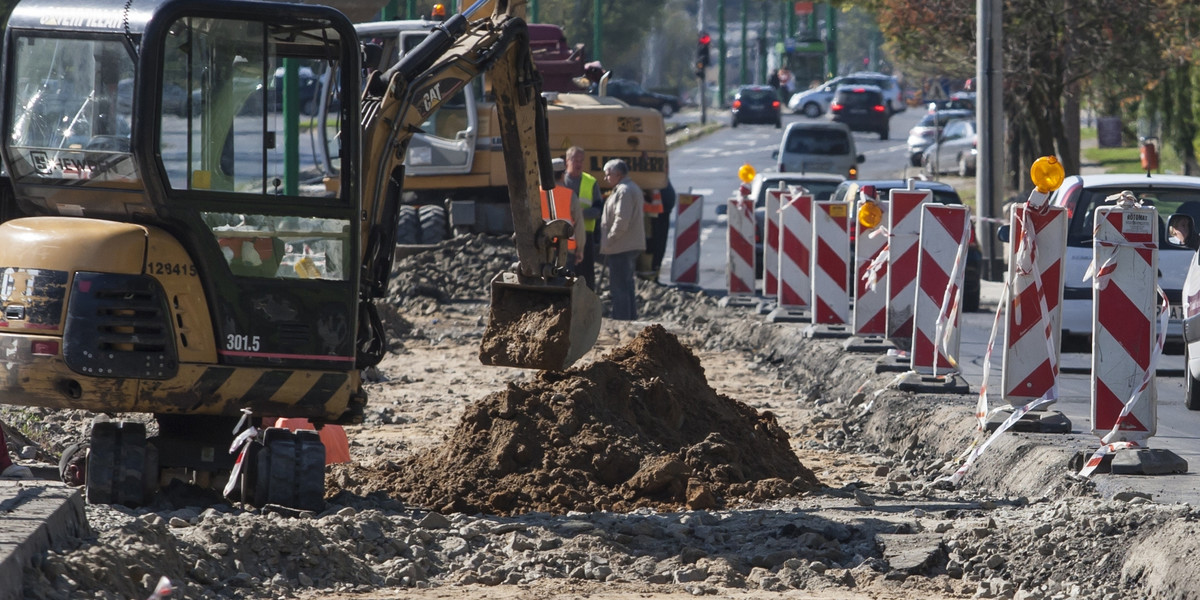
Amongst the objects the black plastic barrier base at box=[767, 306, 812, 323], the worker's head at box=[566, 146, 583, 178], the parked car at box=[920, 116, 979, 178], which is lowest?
the parked car at box=[920, 116, 979, 178]

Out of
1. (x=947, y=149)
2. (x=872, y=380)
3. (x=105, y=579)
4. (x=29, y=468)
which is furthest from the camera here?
(x=947, y=149)

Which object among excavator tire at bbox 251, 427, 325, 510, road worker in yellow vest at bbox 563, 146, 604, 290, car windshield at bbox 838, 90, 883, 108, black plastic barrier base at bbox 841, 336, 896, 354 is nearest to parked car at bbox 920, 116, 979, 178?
car windshield at bbox 838, 90, 883, 108

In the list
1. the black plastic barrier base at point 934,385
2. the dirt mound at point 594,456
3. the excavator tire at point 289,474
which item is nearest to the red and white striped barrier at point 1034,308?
the dirt mound at point 594,456

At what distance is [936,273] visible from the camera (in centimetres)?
1160

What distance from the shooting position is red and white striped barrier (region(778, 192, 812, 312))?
642 inches

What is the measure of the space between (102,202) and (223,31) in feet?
3.40

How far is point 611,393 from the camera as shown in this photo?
993 cm

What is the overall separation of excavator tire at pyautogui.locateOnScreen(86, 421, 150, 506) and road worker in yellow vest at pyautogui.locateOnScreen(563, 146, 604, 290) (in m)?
8.81

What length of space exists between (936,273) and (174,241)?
18.5 feet

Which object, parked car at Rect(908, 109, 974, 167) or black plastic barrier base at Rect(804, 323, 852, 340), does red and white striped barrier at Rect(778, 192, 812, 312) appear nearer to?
black plastic barrier base at Rect(804, 323, 852, 340)

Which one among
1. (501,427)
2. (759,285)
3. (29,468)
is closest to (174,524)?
(29,468)

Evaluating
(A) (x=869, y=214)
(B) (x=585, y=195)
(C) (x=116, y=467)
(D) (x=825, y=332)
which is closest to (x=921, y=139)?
(B) (x=585, y=195)

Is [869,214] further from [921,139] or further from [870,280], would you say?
[921,139]

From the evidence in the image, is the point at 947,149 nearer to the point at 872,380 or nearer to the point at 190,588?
the point at 872,380
